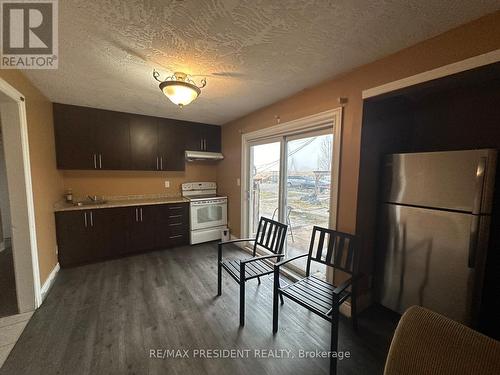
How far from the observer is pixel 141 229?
11.0ft

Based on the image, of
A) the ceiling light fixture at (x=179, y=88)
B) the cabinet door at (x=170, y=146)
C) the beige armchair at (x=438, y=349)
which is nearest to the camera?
the beige armchair at (x=438, y=349)

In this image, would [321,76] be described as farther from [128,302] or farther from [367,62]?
[128,302]

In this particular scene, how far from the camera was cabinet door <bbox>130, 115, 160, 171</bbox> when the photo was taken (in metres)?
3.48

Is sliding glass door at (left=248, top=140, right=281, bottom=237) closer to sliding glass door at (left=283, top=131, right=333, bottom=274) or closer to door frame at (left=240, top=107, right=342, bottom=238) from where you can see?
door frame at (left=240, top=107, right=342, bottom=238)

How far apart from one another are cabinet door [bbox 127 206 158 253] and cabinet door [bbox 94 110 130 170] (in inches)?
31.4

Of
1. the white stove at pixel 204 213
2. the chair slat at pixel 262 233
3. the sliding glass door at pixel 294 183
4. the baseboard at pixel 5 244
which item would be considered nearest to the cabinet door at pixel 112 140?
the white stove at pixel 204 213

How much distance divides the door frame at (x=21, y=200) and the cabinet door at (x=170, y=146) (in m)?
Answer: 1.83

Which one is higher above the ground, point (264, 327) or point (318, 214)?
point (318, 214)

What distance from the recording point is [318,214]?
8.38ft

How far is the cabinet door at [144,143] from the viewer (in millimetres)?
3484

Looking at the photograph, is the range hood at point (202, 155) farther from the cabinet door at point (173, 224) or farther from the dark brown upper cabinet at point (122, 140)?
the cabinet door at point (173, 224)

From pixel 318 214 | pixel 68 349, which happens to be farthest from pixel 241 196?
pixel 68 349

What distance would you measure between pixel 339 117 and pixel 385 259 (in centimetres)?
145

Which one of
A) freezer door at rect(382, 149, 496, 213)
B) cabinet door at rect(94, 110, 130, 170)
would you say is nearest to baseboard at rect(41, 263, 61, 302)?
cabinet door at rect(94, 110, 130, 170)
